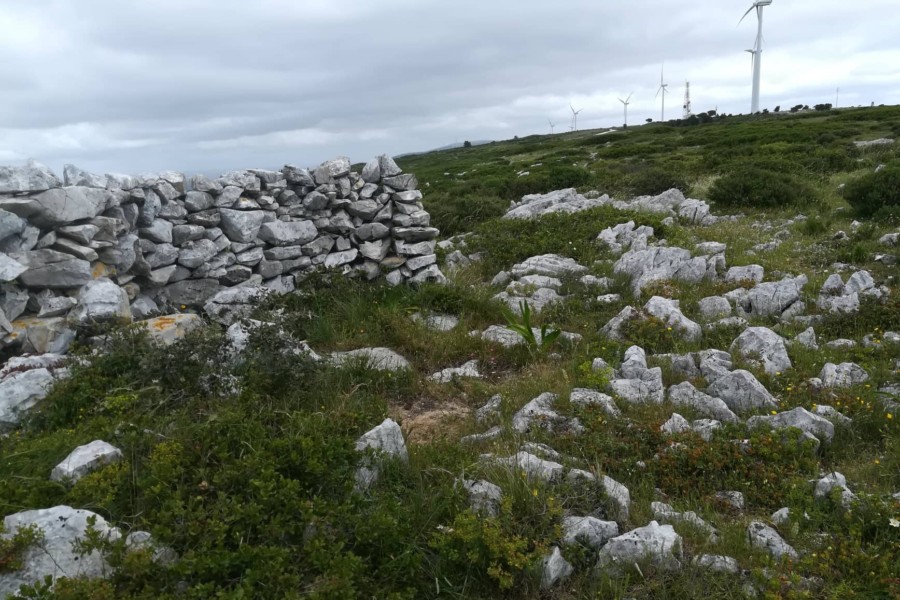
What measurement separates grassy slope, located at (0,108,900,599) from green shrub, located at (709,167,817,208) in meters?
8.03

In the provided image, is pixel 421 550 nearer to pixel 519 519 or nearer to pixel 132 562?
pixel 519 519

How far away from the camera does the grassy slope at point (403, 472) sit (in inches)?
153

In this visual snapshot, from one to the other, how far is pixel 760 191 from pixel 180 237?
557 inches

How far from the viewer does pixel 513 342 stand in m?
8.16

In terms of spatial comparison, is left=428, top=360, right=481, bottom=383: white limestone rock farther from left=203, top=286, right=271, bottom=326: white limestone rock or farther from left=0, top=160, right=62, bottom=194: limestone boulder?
left=0, top=160, right=62, bottom=194: limestone boulder

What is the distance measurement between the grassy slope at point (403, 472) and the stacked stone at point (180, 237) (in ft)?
6.47

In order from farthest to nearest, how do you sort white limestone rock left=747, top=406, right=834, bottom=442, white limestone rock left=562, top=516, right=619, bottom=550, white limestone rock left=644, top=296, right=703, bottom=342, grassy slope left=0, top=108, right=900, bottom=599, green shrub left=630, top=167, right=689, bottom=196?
green shrub left=630, top=167, right=689, bottom=196 → white limestone rock left=644, top=296, right=703, bottom=342 → white limestone rock left=747, top=406, right=834, bottom=442 → white limestone rock left=562, top=516, right=619, bottom=550 → grassy slope left=0, top=108, right=900, bottom=599

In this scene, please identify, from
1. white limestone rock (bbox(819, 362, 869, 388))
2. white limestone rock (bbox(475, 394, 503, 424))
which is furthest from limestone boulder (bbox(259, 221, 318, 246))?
white limestone rock (bbox(819, 362, 869, 388))

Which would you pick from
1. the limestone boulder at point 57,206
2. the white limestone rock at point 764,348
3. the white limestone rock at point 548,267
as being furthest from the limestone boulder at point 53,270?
the white limestone rock at point 764,348

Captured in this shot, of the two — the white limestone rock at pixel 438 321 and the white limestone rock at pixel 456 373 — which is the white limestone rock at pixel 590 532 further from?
the white limestone rock at pixel 438 321

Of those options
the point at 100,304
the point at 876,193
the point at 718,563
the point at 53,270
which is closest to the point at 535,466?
the point at 718,563

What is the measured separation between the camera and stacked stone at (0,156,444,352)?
7438 mm

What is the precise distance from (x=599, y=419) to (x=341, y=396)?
2527 millimetres

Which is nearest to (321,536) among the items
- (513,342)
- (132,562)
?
(132,562)
